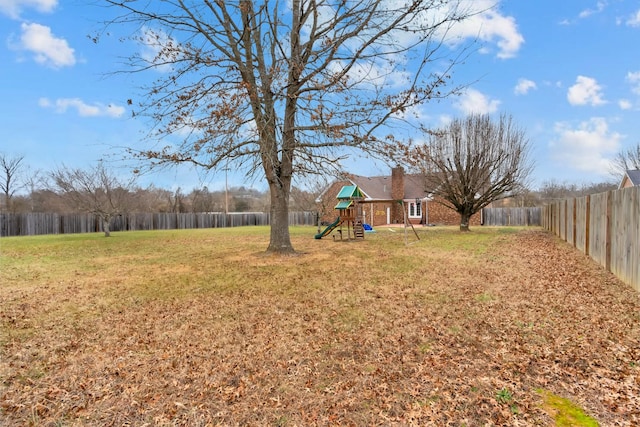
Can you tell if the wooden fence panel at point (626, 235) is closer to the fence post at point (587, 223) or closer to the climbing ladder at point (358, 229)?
the fence post at point (587, 223)

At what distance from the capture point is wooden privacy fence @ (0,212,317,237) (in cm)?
2347

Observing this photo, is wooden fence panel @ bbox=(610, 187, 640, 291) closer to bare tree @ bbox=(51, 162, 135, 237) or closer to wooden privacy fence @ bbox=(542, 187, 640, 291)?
wooden privacy fence @ bbox=(542, 187, 640, 291)

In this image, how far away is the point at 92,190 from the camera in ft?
68.1

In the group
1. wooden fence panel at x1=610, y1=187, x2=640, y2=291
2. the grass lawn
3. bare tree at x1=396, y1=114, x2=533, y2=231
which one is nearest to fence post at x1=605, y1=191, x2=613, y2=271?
wooden fence panel at x1=610, y1=187, x2=640, y2=291

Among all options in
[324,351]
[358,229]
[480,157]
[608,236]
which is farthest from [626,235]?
[480,157]

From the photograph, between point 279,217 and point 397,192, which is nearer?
point 279,217

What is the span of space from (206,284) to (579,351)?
6.27m

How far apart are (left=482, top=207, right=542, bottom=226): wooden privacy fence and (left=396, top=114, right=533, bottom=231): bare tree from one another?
1148 centimetres

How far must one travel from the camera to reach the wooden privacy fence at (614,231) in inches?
235

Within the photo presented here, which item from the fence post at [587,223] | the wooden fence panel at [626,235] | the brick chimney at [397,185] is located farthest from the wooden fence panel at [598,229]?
the brick chimney at [397,185]

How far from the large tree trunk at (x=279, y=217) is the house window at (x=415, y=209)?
23.3 m

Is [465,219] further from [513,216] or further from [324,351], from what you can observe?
[324,351]

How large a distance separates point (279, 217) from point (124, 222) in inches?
925

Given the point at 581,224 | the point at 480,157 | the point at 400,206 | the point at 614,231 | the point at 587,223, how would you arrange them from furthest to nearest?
the point at 400,206 → the point at 480,157 → the point at 581,224 → the point at 587,223 → the point at 614,231
